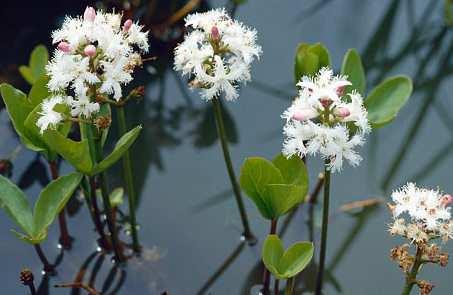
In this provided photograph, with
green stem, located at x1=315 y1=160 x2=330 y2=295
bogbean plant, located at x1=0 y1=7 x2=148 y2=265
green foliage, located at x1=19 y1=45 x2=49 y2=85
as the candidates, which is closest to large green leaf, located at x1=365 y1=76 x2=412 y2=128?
green stem, located at x1=315 y1=160 x2=330 y2=295

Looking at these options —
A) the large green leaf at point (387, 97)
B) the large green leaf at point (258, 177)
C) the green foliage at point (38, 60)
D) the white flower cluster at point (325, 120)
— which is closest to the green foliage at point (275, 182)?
the large green leaf at point (258, 177)

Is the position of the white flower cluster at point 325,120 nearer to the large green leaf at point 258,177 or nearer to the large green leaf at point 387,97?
the large green leaf at point 258,177

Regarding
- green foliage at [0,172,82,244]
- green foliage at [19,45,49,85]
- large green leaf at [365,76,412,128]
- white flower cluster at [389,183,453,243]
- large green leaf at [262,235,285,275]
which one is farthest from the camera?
green foliage at [19,45,49,85]

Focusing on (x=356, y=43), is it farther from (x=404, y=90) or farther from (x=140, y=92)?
(x=140, y=92)

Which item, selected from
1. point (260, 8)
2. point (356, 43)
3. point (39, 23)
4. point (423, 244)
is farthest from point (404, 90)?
point (39, 23)

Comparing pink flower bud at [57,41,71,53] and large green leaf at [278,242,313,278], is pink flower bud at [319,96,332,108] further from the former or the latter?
pink flower bud at [57,41,71,53]

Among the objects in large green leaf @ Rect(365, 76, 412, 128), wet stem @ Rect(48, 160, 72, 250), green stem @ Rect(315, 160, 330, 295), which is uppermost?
large green leaf @ Rect(365, 76, 412, 128)

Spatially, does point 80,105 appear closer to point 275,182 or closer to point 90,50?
point 90,50

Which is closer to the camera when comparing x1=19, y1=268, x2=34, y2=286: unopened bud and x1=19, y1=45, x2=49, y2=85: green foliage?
x1=19, y1=268, x2=34, y2=286: unopened bud
